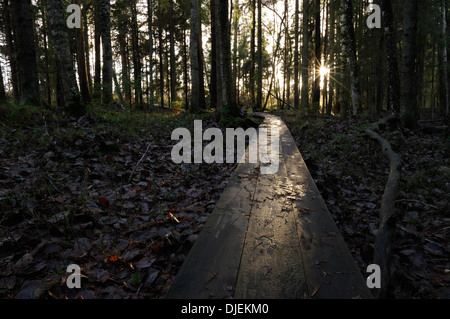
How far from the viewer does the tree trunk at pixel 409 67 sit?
666cm

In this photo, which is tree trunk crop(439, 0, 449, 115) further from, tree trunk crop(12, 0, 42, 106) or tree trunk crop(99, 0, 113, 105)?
tree trunk crop(12, 0, 42, 106)

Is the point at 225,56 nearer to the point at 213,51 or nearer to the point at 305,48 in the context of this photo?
the point at 213,51

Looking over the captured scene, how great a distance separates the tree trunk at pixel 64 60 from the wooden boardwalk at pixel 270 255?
6.10 meters

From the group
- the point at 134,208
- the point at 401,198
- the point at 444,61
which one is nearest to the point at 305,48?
the point at 444,61

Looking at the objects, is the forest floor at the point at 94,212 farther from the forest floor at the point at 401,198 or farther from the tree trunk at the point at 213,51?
the tree trunk at the point at 213,51

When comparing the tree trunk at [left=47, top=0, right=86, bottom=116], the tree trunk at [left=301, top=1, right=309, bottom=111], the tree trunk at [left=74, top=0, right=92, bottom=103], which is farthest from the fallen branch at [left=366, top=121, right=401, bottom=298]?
the tree trunk at [left=301, top=1, right=309, bottom=111]

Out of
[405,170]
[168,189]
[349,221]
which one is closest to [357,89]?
[405,170]

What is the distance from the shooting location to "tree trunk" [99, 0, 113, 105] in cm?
983

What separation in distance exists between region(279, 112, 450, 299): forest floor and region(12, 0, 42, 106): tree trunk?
25.9ft

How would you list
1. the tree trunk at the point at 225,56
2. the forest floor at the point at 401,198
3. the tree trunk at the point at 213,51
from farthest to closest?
the tree trunk at the point at 213,51 → the tree trunk at the point at 225,56 → the forest floor at the point at 401,198

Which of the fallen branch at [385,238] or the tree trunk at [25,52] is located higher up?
the tree trunk at [25,52]

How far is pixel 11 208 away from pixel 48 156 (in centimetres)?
180

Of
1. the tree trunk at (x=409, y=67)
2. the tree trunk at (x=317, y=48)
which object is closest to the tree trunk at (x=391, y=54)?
the tree trunk at (x=409, y=67)

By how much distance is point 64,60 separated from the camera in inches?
260
